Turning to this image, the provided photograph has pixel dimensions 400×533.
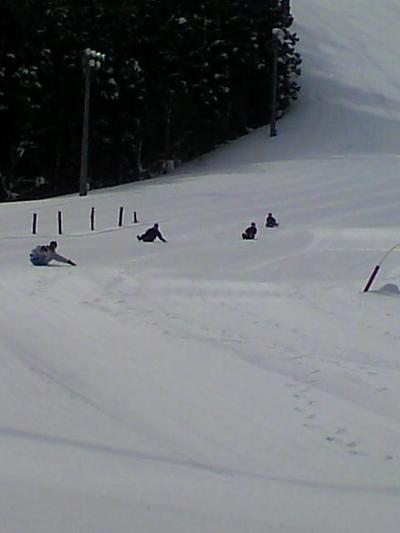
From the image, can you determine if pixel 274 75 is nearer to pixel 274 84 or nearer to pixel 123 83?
pixel 274 84

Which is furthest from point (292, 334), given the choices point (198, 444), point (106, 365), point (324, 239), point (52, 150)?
point (52, 150)

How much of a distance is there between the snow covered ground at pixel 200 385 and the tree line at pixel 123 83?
18.2 metres

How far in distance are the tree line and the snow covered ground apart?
1818 cm

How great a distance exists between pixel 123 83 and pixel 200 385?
3959 centimetres

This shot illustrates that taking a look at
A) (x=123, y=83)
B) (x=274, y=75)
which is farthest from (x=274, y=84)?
(x=123, y=83)

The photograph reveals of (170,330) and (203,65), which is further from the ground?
(203,65)

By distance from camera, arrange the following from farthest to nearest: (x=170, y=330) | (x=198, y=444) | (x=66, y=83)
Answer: (x=66, y=83), (x=170, y=330), (x=198, y=444)

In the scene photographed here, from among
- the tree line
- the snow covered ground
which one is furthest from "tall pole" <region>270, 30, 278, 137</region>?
the snow covered ground

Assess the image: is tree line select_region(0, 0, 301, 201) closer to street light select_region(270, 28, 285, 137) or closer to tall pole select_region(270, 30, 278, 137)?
street light select_region(270, 28, 285, 137)

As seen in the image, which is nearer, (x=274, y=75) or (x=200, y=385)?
(x=200, y=385)

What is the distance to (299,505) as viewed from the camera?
5.57m

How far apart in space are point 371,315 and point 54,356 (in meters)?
5.85

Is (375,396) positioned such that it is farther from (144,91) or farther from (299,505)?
(144,91)

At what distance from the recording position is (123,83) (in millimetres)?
46688
